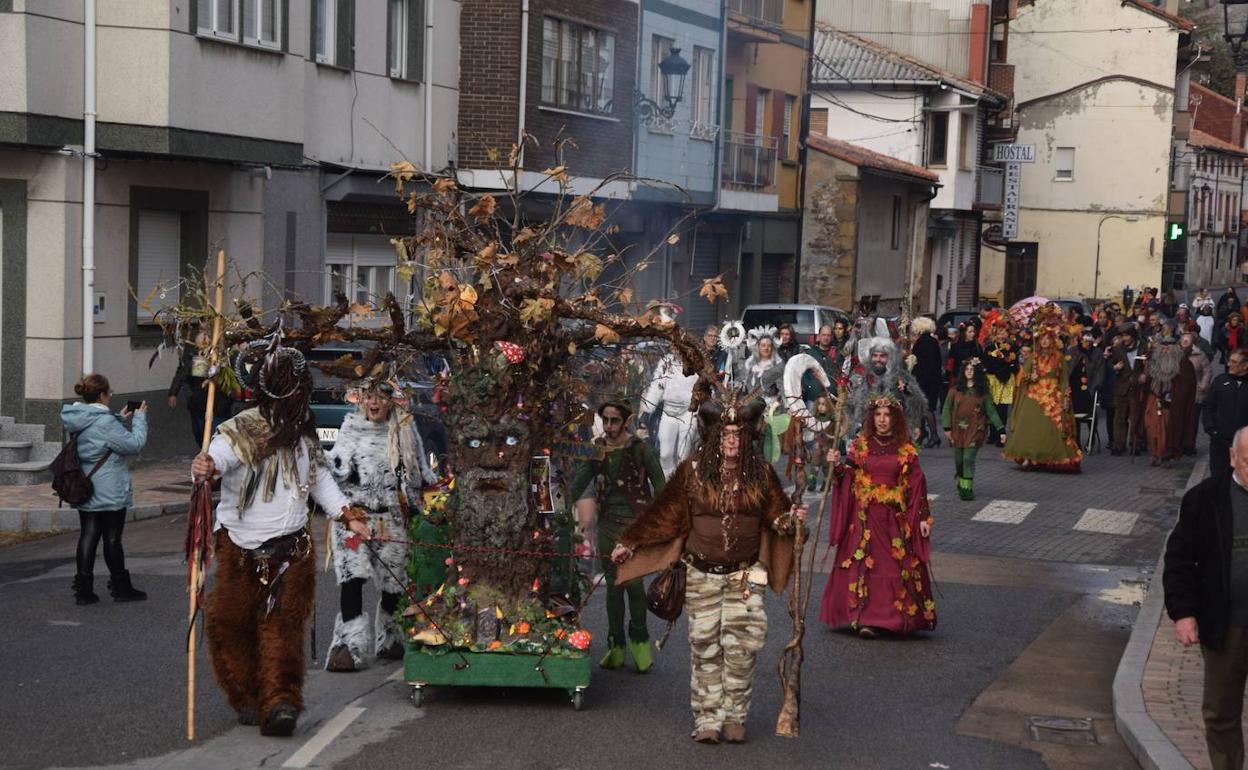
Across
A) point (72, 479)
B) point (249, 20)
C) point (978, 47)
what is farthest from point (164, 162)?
point (978, 47)

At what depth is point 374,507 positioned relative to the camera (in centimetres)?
988

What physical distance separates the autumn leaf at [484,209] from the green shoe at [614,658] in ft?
8.58

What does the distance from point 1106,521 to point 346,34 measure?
36.9 feet

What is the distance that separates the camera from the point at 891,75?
47.6 metres

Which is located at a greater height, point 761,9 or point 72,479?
point 761,9

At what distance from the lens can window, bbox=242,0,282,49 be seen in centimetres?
1933

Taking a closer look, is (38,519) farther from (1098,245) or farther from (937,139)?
(1098,245)

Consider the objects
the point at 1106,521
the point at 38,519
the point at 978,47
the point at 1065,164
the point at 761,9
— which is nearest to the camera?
the point at 38,519

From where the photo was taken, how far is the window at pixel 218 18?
18.5 meters

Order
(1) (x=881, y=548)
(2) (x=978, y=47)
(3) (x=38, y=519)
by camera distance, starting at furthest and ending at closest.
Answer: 1. (2) (x=978, y=47)
2. (3) (x=38, y=519)
3. (1) (x=881, y=548)

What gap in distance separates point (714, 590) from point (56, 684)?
3.54 metres

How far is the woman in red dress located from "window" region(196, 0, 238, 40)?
10.1 m

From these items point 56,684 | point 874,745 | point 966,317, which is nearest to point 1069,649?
point 874,745

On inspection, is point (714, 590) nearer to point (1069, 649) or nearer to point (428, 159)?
point (1069, 649)
